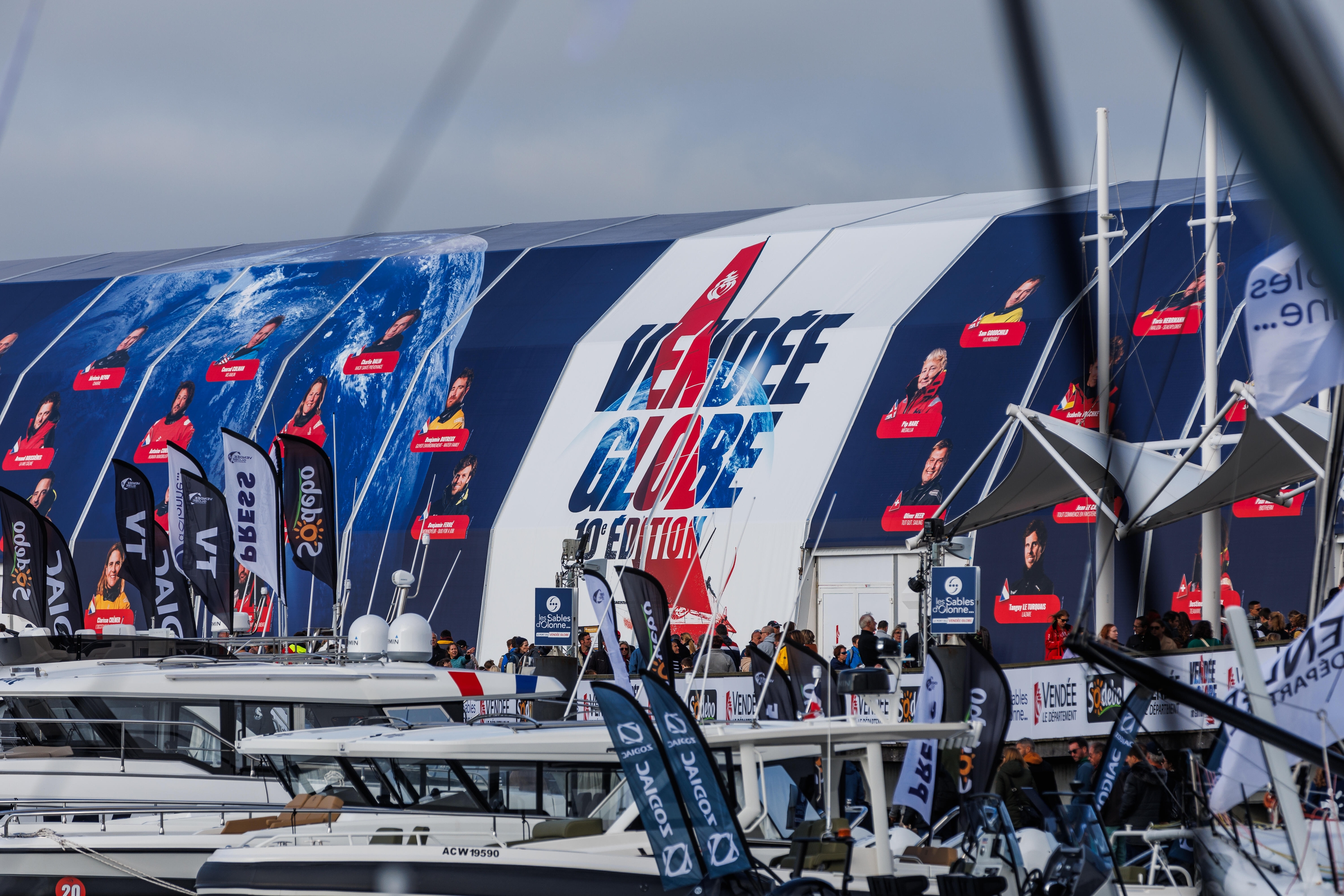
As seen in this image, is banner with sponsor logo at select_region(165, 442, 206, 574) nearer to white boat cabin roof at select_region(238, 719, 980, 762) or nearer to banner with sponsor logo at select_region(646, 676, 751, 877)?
white boat cabin roof at select_region(238, 719, 980, 762)

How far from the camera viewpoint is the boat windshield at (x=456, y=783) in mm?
10680

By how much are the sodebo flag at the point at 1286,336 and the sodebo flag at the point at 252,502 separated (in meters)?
14.8

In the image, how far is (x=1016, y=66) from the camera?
1.97m

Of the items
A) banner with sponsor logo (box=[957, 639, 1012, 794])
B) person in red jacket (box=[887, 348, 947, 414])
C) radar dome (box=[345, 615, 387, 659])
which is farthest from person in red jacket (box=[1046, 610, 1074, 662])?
person in red jacket (box=[887, 348, 947, 414])

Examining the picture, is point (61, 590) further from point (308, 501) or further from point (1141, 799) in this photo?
point (1141, 799)

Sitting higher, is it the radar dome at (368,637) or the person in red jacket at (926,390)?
the person in red jacket at (926,390)

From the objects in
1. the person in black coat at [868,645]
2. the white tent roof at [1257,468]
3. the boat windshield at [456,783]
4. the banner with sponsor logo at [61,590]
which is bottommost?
the boat windshield at [456,783]

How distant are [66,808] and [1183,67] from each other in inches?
515

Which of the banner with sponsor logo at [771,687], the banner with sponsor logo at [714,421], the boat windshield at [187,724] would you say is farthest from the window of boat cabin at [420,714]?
the banner with sponsor logo at [714,421]

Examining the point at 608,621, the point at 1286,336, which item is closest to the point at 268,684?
the point at 608,621

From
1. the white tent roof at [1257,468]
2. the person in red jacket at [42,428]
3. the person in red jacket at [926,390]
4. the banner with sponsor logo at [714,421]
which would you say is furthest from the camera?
the person in red jacket at [42,428]

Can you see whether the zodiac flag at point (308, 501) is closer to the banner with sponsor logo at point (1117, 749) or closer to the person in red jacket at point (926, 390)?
the person in red jacket at point (926, 390)

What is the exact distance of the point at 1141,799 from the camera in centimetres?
1110

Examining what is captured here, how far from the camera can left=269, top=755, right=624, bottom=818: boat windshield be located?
10680mm
